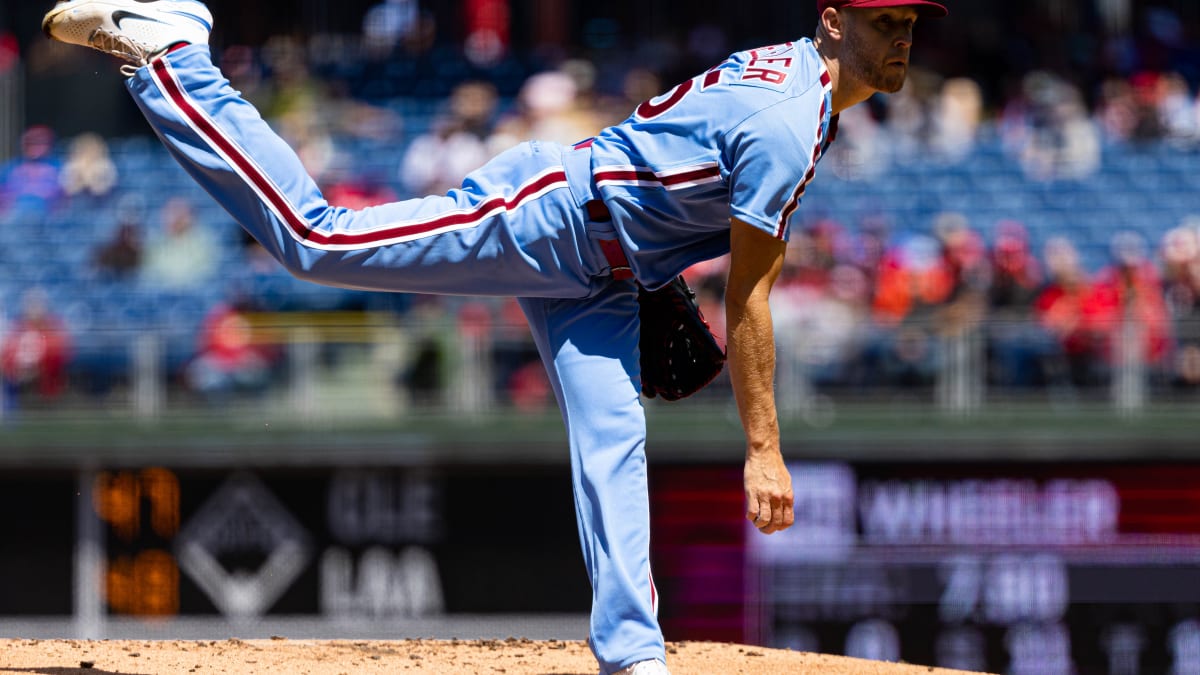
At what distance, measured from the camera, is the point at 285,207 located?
4.53 meters

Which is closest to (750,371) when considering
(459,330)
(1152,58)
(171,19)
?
(171,19)

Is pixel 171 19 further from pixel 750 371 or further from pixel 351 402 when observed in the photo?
pixel 351 402

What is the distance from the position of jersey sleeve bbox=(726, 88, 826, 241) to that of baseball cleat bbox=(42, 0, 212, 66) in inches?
59.1

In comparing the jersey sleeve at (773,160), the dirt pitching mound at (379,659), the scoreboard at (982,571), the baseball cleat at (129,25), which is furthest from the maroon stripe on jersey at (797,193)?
the scoreboard at (982,571)

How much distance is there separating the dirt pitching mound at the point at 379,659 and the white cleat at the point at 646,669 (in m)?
1.05

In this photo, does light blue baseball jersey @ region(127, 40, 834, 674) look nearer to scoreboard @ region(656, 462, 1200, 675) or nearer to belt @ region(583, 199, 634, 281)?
belt @ region(583, 199, 634, 281)

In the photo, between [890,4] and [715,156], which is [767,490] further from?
[890,4]

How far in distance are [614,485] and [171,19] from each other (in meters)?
1.70

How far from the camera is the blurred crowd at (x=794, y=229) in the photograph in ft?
32.5

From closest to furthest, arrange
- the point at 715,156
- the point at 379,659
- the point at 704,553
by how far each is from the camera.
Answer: the point at 715,156 < the point at 379,659 < the point at 704,553

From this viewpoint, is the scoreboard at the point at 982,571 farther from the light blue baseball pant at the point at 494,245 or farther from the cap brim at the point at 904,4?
the cap brim at the point at 904,4

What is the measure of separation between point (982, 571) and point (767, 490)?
5497 millimetres

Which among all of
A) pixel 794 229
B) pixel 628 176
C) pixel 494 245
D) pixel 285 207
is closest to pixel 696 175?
pixel 628 176

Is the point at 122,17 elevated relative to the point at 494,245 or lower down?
elevated
